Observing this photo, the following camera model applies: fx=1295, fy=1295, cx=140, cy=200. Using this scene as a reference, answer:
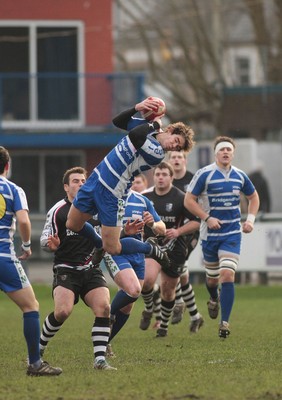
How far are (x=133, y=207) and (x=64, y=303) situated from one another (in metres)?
2.21

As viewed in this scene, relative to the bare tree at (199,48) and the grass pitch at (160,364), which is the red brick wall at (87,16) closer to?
the bare tree at (199,48)

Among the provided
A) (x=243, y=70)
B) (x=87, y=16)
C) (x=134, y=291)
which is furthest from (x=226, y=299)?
(x=243, y=70)

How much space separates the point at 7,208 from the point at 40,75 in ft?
62.5

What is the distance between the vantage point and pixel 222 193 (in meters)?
14.9

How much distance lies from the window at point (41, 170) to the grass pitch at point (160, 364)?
12.2 meters

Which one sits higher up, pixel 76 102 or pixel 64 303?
pixel 76 102

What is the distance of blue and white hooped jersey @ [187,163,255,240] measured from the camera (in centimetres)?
1485

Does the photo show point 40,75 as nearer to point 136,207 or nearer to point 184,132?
point 136,207

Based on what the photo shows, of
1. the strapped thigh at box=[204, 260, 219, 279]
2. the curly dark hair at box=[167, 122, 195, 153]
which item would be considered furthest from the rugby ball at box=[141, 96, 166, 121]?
the strapped thigh at box=[204, 260, 219, 279]

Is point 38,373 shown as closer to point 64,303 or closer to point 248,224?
point 64,303

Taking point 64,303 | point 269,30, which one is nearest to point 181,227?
point 64,303

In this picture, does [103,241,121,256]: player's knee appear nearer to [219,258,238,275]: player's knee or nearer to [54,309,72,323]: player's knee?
[54,309,72,323]: player's knee

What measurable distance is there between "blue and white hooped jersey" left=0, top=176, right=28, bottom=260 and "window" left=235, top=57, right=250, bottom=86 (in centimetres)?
4566

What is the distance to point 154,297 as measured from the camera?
16.8 metres
